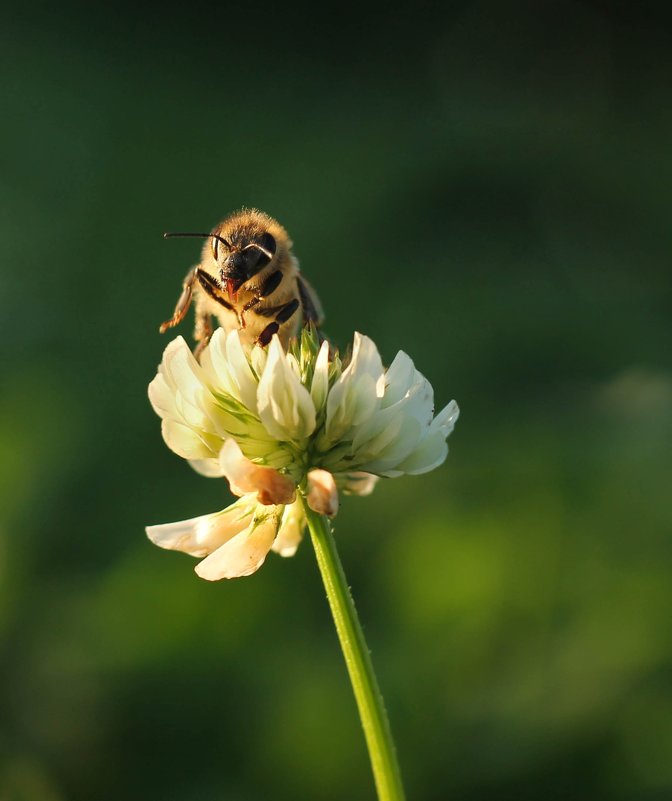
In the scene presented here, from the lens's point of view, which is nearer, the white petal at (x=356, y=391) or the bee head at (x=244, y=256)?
the white petal at (x=356, y=391)

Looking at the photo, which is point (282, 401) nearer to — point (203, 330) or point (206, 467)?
point (206, 467)

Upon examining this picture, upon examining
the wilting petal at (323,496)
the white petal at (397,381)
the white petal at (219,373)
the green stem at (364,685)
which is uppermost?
the white petal at (219,373)

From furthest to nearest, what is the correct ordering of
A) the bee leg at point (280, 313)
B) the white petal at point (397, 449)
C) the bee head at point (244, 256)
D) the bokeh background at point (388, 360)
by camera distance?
the bokeh background at point (388, 360) < the bee head at point (244, 256) < the bee leg at point (280, 313) < the white petal at point (397, 449)

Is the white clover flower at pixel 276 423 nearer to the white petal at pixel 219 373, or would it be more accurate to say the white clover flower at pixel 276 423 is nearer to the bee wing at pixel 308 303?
the white petal at pixel 219 373

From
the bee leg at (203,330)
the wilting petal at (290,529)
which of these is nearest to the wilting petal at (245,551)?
the wilting petal at (290,529)

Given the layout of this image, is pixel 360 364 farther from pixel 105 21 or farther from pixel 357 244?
pixel 105 21

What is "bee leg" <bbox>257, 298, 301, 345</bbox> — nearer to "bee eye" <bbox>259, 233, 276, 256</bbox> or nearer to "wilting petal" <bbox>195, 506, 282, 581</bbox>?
"bee eye" <bbox>259, 233, 276, 256</bbox>

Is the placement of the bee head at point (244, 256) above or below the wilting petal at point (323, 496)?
above

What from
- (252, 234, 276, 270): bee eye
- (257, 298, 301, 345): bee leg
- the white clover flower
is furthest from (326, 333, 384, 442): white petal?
(252, 234, 276, 270): bee eye
